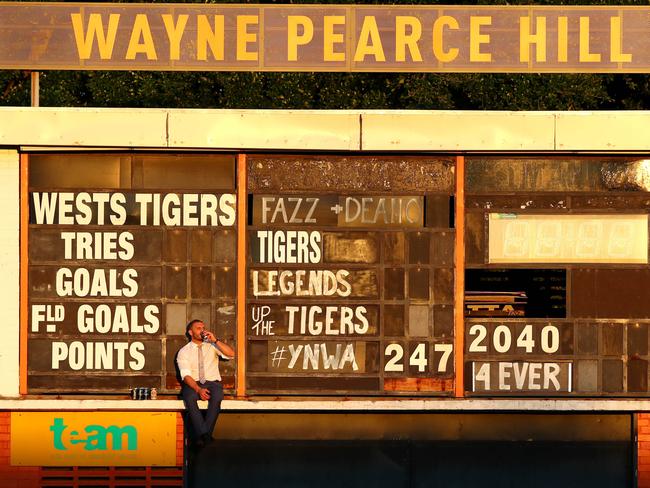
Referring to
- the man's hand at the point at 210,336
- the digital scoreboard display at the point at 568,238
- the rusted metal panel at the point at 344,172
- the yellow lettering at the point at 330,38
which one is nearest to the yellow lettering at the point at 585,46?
the digital scoreboard display at the point at 568,238

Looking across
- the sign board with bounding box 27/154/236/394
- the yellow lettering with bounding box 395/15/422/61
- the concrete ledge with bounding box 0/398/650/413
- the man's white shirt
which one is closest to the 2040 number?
the concrete ledge with bounding box 0/398/650/413

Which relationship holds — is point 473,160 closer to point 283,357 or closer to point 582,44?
point 582,44

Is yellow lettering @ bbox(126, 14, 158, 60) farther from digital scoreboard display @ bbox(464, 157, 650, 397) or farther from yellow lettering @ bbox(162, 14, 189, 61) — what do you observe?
digital scoreboard display @ bbox(464, 157, 650, 397)

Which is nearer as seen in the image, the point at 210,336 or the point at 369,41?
the point at 210,336

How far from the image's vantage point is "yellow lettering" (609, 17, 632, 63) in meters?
15.8

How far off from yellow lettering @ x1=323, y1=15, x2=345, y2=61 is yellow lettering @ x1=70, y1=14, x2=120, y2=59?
2548 mm

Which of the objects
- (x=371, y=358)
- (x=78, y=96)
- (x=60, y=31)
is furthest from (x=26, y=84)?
(x=371, y=358)

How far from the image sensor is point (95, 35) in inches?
626

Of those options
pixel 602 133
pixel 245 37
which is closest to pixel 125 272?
pixel 245 37

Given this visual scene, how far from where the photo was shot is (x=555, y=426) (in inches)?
611

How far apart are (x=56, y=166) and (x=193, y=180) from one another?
5.36 ft

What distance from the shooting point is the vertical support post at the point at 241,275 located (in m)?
15.4

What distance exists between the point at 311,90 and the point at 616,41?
2072 centimetres

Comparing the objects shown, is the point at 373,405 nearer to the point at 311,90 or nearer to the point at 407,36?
the point at 407,36
